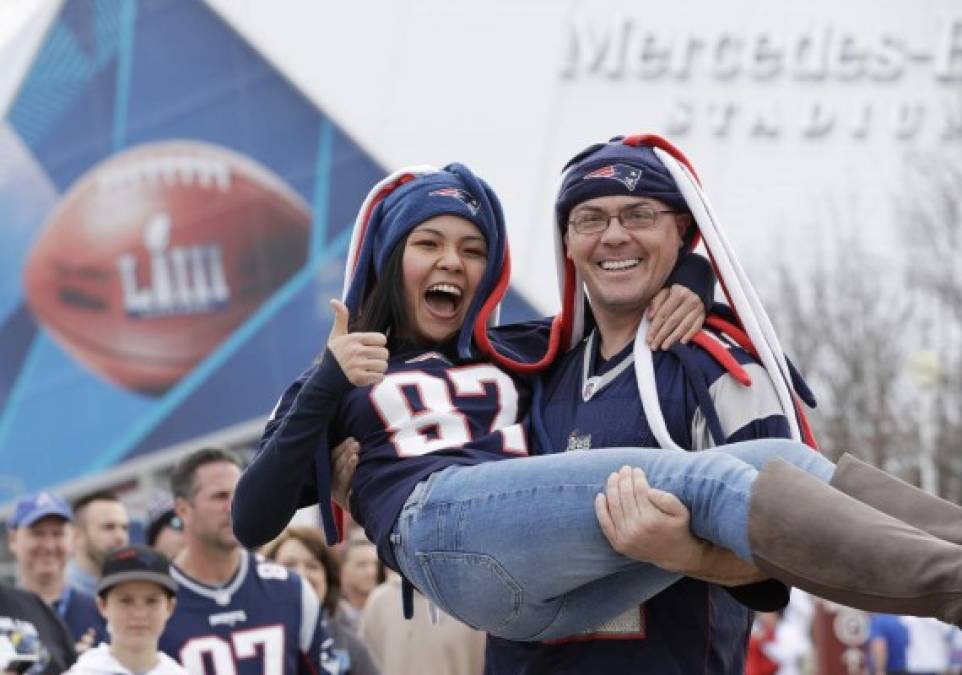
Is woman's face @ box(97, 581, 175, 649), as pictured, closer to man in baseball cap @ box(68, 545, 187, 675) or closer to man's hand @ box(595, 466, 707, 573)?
man in baseball cap @ box(68, 545, 187, 675)

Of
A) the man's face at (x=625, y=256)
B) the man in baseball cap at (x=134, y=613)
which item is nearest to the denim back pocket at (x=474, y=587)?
the man's face at (x=625, y=256)

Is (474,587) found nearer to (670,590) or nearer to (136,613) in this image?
(670,590)

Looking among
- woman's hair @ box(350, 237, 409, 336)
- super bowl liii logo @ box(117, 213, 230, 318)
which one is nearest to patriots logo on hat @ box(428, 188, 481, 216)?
woman's hair @ box(350, 237, 409, 336)

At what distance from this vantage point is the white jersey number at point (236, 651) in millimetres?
7770

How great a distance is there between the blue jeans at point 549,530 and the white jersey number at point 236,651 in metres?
2.80

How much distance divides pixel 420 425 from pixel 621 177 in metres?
0.80

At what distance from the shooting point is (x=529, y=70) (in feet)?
155

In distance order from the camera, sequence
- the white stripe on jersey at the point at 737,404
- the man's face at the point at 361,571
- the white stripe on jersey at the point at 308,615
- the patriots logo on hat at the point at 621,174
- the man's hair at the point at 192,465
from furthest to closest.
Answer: the man's face at the point at 361,571 → the man's hair at the point at 192,465 → the white stripe on jersey at the point at 308,615 → the patriots logo on hat at the point at 621,174 → the white stripe on jersey at the point at 737,404

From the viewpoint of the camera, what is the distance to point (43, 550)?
9148 mm

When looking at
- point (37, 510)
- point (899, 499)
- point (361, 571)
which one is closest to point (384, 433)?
point (899, 499)

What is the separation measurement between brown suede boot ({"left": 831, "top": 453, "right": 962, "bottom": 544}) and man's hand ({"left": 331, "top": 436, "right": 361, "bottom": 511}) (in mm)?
1337

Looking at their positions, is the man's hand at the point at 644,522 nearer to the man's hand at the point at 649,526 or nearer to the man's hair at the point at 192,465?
the man's hand at the point at 649,526

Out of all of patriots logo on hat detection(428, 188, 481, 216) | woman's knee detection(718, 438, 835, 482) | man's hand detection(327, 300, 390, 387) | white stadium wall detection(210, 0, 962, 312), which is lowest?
woman's knee detection(718, 438, 835, 482)

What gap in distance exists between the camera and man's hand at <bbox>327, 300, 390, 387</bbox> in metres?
5.18
